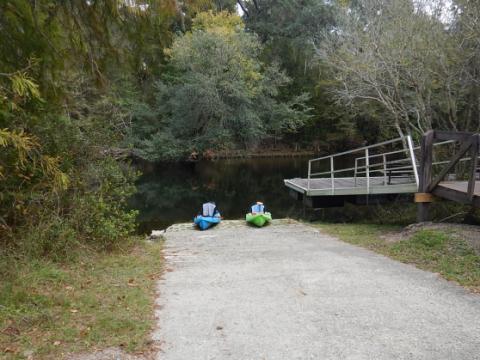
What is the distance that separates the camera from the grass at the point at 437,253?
5.78 meters

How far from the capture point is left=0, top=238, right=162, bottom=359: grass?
360 centimetres

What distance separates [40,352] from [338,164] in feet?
117

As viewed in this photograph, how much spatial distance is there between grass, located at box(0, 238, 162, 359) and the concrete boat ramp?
0.88ft

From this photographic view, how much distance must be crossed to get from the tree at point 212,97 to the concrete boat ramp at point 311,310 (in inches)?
926

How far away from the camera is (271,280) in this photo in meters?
5.69

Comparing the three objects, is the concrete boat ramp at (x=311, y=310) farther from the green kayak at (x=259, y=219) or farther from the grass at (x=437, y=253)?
the green kayak at (x=259, y=219)

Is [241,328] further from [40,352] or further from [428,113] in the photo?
[428,113]

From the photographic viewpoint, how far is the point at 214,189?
2553 centimetres

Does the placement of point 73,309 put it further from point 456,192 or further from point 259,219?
point 259,219

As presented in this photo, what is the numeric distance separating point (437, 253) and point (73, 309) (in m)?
5.31

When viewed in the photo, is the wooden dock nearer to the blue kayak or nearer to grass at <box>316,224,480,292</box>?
grass at <box>316,224,480,292</box>

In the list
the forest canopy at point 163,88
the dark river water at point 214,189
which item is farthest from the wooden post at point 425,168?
the dark river water at point 214,189

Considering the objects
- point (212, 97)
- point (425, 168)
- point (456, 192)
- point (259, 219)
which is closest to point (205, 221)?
point (259, 219)

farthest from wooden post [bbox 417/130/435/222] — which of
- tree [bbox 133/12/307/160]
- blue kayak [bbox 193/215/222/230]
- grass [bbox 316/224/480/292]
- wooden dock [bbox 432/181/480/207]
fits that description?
tree [bbox 133/12/307/160]
